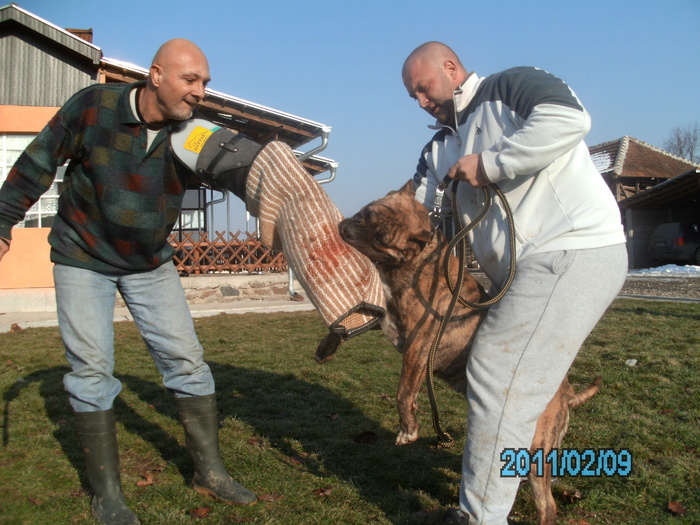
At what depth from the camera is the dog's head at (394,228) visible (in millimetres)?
2789

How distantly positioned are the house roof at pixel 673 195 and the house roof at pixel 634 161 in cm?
273

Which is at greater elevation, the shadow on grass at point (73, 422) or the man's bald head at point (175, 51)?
the man's bald head at point (175, 51)

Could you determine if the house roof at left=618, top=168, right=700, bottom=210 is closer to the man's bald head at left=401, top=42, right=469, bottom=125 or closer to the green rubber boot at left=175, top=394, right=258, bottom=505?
the man's bald head at left=401, top=42, right=469, bottom=125

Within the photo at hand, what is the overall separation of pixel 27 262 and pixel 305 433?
27.5 feet

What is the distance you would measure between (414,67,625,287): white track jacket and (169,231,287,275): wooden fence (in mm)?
10921

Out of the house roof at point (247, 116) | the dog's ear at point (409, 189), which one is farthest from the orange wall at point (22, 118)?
the dog's ear at point (409, 189)

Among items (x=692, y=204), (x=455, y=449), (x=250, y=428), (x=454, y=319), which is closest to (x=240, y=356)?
(x=250, y=428)

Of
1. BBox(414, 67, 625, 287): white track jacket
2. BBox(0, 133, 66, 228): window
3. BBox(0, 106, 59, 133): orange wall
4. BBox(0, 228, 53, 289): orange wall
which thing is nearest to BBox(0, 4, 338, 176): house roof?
BBox(0, 106, 59, 133): orange wall

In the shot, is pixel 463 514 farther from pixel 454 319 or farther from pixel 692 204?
pixel 692 204

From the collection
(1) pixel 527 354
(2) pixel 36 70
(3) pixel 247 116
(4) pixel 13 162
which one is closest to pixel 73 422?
(1) pixel 527 354

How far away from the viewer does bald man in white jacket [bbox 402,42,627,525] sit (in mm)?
2221

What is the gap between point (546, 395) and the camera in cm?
233

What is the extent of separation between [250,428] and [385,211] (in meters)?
2.16

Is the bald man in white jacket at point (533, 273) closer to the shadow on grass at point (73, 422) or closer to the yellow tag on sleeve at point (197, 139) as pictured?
the yellow tag on sleeve at point (197, 139)
